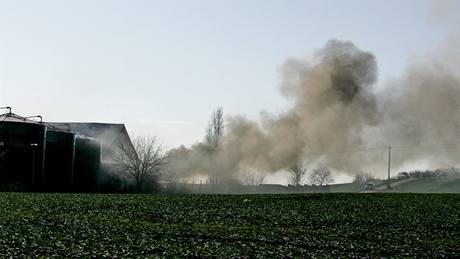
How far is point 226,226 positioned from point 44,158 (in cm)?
4131

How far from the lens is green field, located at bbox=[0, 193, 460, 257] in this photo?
28.9 metres

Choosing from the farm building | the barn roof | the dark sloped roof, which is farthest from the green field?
the dark sloped roof

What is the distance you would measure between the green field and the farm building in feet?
65.1

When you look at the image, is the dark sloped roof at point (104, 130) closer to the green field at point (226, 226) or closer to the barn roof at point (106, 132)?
the barn roof at point (106, 132)

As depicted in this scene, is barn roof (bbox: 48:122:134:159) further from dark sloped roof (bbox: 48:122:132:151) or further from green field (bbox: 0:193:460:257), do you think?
green field (bbox: 0:193:460:257)

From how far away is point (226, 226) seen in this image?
37.9 m

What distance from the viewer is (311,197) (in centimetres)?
5928

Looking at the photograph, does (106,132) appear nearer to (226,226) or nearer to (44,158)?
(44,158)

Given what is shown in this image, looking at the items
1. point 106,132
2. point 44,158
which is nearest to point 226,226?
point 44,158

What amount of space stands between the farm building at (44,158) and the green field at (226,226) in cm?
1985

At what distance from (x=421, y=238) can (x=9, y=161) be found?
47.8 meters

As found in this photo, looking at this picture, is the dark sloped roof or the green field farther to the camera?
the dark sloped roof

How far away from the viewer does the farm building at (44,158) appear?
72.3 metres

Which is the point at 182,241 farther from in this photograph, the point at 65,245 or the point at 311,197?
the point at 311,197
